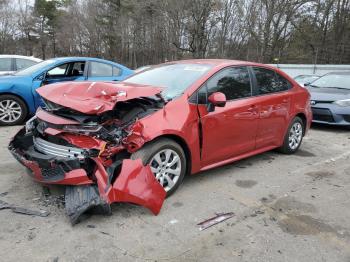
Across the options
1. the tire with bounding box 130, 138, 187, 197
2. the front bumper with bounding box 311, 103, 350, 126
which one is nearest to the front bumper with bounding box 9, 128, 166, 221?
the tire with bounding box 130, 138, 187, 197

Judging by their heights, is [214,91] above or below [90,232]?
above

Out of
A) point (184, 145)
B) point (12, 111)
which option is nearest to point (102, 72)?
point (12, 111)

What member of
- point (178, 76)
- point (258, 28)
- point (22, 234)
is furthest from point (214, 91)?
point (258, 28)

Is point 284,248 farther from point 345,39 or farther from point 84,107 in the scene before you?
point 345,39

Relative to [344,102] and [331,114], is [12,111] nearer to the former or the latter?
[331,114]

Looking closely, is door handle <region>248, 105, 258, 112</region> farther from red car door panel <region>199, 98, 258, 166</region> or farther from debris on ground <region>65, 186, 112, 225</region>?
debris on ground <region>65, 186, 112, 225</region>

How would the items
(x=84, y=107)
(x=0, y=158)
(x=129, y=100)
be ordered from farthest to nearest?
(x=0, y=158)
(x=129, y=100)
(x=84, y=107)

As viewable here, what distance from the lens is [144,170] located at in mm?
3537

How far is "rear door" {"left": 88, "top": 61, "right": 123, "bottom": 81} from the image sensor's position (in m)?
8.12

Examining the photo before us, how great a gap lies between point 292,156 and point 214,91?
2.34 metres

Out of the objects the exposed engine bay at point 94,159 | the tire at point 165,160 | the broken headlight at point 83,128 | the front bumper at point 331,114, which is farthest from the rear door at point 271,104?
the front bumper at point 331,114

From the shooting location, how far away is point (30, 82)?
7.22m

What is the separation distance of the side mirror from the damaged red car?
0.01m

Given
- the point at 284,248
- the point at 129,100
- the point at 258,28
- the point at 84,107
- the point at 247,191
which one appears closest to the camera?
the point at 284,248
